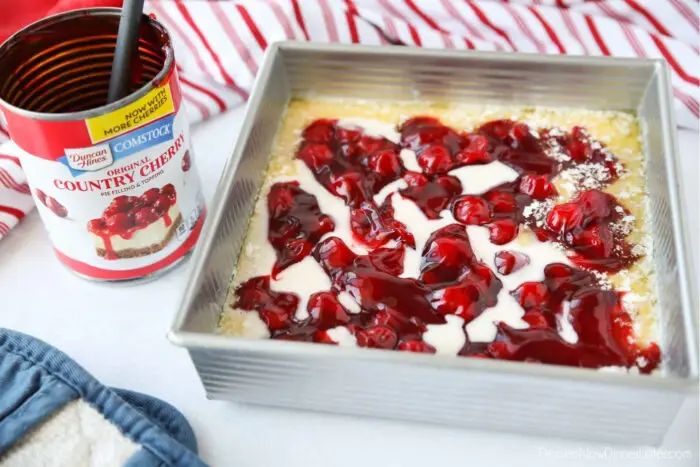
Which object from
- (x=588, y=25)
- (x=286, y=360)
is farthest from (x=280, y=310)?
(x=588, y=25)

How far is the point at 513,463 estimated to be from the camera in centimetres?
58

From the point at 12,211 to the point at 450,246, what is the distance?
0.39 m

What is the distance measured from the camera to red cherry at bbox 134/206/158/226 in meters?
0.64

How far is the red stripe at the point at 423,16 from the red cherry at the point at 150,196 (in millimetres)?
366

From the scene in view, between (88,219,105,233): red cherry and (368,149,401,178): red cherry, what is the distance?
232 millimetres

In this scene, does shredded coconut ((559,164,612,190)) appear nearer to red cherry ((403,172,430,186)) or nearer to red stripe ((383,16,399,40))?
red cherry ((403,172,430,186))

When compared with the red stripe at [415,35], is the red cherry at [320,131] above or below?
below

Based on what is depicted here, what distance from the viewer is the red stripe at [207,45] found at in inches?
33.6

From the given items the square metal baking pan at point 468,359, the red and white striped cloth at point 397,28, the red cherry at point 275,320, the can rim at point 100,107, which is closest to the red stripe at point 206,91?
the red and white striped cloth at point 397,28

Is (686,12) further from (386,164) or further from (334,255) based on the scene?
(334,255)

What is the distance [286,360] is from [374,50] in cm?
33

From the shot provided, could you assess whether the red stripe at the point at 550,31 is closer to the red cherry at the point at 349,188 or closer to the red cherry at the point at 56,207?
the red cherry at the point at 349,188

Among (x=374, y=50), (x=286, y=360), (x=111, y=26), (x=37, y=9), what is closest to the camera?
(x=286, y=360)

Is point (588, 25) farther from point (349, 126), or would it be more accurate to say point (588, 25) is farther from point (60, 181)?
point (60, 181)
